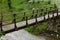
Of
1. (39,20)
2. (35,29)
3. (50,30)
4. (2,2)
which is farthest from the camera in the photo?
(2,2)

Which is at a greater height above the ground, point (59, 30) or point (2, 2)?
point (2, 2)

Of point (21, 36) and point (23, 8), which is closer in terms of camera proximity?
point (21, 36)

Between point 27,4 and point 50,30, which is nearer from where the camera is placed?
point 50,30

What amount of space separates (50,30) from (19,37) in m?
2.17

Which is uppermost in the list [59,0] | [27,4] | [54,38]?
[59,0]

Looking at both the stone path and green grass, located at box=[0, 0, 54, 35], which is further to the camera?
green grass, located at box=[0, 0, 54, 35]

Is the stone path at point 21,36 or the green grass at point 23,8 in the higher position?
the green grass at point 23,8

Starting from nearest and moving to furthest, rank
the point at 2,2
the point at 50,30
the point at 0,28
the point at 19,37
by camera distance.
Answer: the point at 0,28, the point at 19,37, the point at 50,30, the point at 2,2

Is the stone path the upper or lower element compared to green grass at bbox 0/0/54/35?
lower

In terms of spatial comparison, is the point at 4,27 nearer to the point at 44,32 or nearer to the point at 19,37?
the point at 19,37

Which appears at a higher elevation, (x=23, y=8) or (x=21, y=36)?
(x=23, y=8)

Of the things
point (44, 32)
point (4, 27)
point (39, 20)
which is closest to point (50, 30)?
point (44, 32)

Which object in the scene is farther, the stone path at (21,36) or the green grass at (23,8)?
the green grass at (23,8)

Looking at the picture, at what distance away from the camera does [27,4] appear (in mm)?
16453
